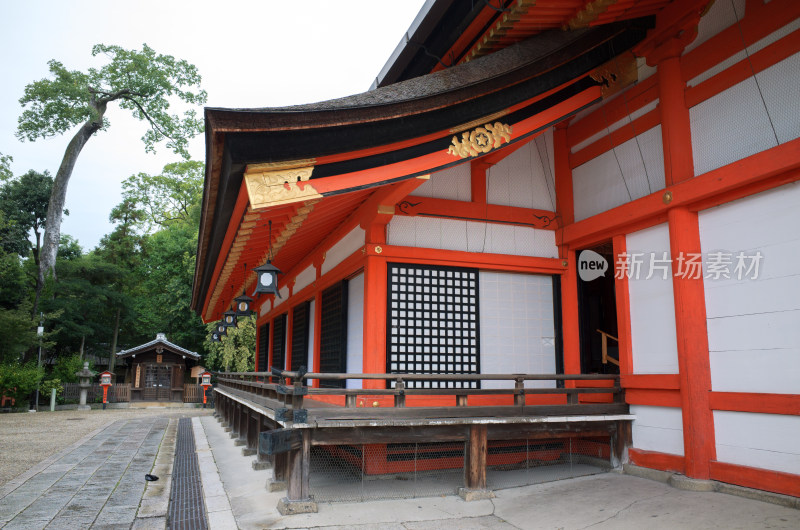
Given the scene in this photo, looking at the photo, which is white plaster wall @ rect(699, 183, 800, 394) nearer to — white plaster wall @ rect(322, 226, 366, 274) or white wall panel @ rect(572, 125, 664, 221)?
white wall panel @ rect(572, 125, 664, 221)

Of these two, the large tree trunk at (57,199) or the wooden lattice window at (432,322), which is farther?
the large tree trunk at (57,199)

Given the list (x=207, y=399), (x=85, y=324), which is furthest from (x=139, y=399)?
(x=85, y=324)

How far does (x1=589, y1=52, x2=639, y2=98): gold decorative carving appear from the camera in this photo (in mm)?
6633

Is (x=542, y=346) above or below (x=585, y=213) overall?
below

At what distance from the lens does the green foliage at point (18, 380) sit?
21.6 metres

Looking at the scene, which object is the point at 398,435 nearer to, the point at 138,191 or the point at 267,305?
the point at 267,305

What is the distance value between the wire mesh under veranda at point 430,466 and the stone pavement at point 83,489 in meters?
2.03

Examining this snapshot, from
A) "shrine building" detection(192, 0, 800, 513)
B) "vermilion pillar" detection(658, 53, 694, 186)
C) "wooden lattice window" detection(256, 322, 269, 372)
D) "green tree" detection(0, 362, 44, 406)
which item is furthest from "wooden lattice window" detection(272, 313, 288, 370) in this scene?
"green tree" detection(0, 362, 44, 406)

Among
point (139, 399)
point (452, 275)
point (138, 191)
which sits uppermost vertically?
point (138, 191)

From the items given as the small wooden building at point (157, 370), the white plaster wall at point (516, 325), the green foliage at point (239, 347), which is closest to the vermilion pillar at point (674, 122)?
the white plaster wall at point (516, 325)

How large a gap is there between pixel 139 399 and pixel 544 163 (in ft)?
89.7

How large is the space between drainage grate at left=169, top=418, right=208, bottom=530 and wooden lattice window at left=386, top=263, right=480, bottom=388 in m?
2.78

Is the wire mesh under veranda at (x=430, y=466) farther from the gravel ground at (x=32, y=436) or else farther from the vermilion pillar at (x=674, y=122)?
the gravel ground at (x=32, y=436)

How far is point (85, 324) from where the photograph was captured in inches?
1238
